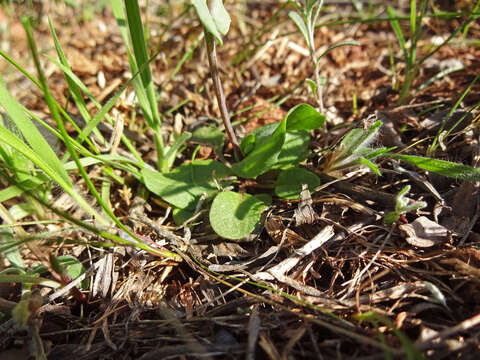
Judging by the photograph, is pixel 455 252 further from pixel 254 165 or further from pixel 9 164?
pixel 9 164

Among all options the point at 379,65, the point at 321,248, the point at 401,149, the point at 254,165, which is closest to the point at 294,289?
the point at 321,248

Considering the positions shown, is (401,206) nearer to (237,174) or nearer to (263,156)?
(263,156)

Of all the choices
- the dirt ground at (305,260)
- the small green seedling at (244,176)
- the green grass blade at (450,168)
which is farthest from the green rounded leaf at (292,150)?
the green grass blade at (450,168)

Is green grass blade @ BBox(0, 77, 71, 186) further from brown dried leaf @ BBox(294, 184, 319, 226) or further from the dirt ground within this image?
brown dried leaf @ BBox(294, 184, 319, 226)

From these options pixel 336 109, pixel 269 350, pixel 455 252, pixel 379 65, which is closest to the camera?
pixel 269 350

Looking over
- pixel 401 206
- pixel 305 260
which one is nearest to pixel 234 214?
pixel 305 260

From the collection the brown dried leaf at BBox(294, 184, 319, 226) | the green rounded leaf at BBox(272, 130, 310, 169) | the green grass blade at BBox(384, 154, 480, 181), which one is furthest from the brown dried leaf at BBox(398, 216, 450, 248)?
the green rounded leaf at BBox(272, 130, 310, 169)

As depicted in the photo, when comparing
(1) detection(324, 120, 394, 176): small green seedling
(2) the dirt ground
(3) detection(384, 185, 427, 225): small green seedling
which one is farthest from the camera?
(1) detection(324, 120, 394, 176): small green seedling

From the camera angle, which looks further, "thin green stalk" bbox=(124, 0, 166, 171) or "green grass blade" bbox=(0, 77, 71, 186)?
"thin green stalk" bbox=(124, 0, 166, 171)
